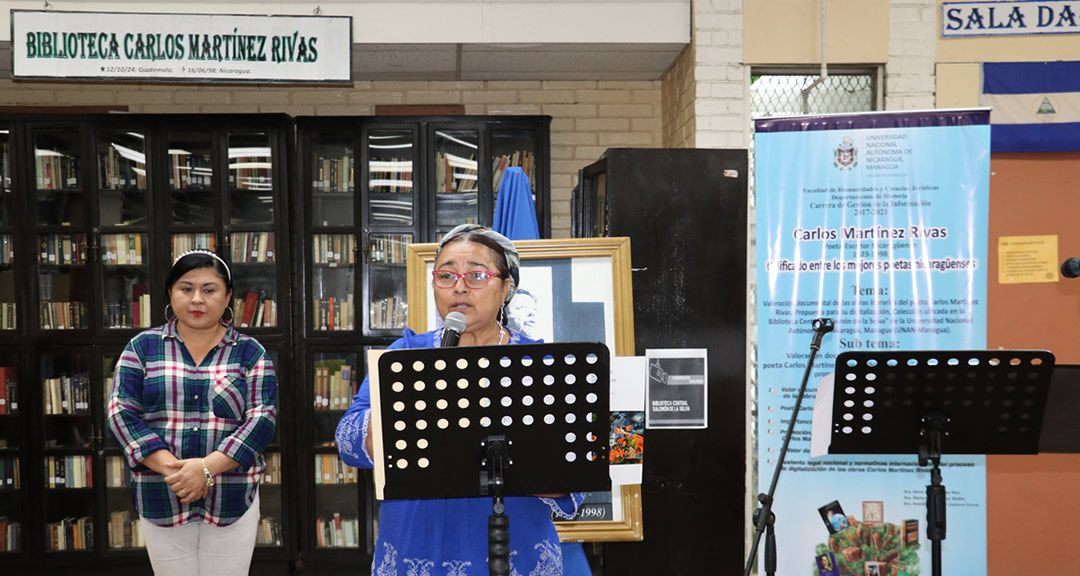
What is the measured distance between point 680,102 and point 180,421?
9.54 feet

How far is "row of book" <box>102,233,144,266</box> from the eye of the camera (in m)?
4.27

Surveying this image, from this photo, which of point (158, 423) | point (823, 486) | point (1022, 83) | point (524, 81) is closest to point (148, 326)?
point (158, 423)

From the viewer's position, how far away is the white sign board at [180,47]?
3279mm

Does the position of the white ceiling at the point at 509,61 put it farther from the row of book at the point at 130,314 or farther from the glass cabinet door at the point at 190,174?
the row of book at the point at 130,314

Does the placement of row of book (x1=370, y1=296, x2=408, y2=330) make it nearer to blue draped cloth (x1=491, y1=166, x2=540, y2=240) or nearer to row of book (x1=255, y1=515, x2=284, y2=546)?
Result: row of book (x1=255, y1=515, x2=284, y2=546)

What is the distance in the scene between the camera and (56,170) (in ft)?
14.1

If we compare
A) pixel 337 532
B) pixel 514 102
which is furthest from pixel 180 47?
pixel 337 532

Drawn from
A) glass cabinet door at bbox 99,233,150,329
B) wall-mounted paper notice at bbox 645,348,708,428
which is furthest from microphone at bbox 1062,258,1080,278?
glass cabinet door at bbox 99,233,150,329

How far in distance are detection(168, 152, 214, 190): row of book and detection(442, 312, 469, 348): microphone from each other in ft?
9.95

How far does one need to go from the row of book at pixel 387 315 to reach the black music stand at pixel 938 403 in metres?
2.65

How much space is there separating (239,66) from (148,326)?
5.58 ft

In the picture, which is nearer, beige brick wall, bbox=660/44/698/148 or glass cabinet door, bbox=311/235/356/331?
beige brick wall, bbox=660/44/698/148

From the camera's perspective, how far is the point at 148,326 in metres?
4.27

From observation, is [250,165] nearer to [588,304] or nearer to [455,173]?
[455,173]
